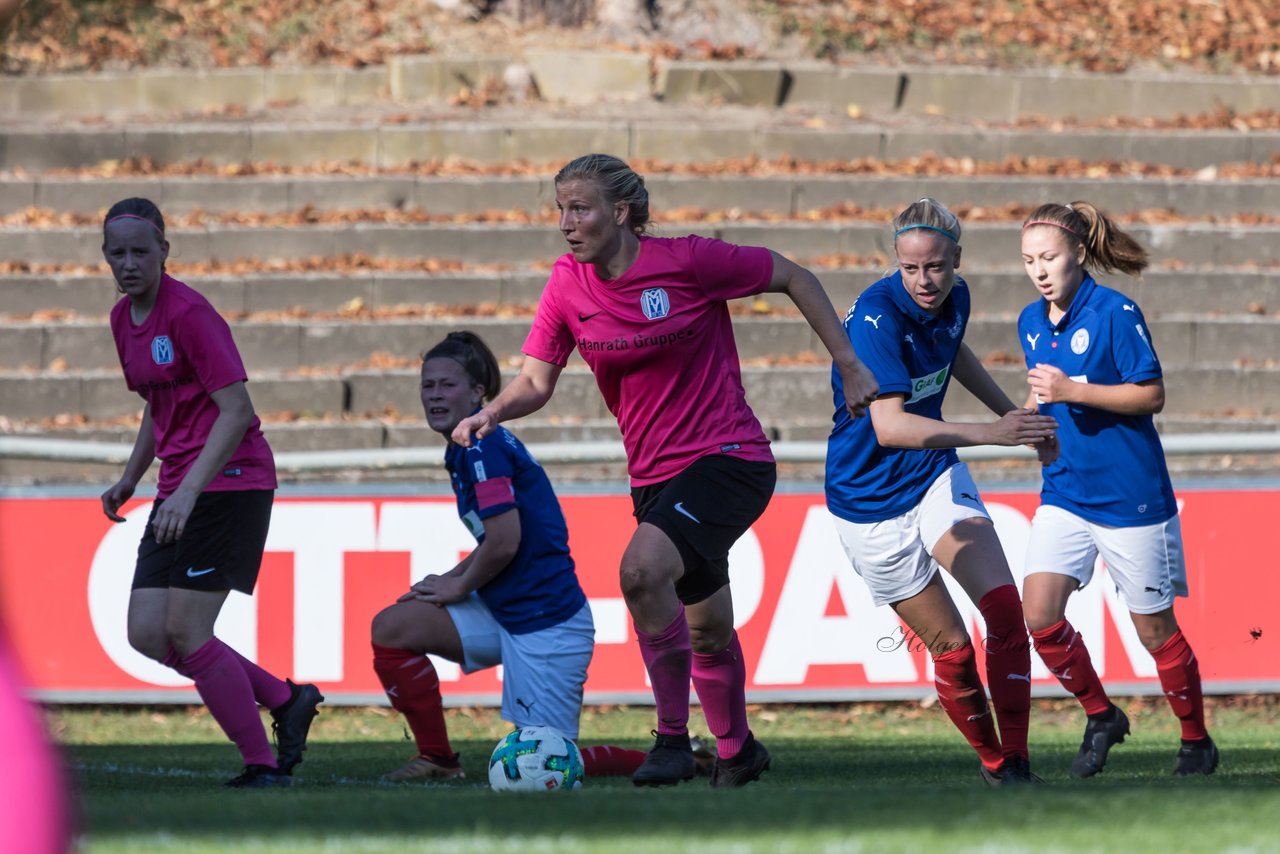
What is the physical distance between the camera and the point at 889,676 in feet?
30.1

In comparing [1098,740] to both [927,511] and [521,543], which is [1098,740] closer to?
[927,511]

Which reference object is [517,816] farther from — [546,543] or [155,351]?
[155,351]

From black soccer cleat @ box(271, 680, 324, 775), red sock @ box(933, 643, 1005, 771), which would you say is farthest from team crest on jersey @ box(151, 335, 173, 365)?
red sock @ box(933, 643, 1005, 771)

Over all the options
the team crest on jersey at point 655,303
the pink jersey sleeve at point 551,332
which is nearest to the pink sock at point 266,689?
the pink jersey sleeve at point 551,332

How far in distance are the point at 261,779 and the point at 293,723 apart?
0.49 m

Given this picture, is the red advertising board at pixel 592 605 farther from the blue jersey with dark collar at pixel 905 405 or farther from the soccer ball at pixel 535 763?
the soccer ball at pixel 535 763

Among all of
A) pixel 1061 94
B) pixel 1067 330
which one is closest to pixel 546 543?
pixel 1067 330

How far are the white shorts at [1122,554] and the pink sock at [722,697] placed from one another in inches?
56.4

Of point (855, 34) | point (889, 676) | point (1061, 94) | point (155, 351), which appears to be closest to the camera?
point (155, 351)

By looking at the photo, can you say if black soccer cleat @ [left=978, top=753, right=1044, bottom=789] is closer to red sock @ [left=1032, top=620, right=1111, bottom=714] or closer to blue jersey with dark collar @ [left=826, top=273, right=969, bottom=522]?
red sock @ [left=1032, top=620, right=1111, bottom=714]

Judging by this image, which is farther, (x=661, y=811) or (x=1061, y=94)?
(x=1061, y=94)

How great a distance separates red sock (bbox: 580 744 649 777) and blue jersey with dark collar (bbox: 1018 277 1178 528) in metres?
2.05

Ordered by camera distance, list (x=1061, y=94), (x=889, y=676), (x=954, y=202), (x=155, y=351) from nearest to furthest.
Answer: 1. (x=155, y=351)
2. (x=889, y=676)
3. (x=954, y=202)
4. (x=1061, y=94)

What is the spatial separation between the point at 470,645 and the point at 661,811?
8.42ft
